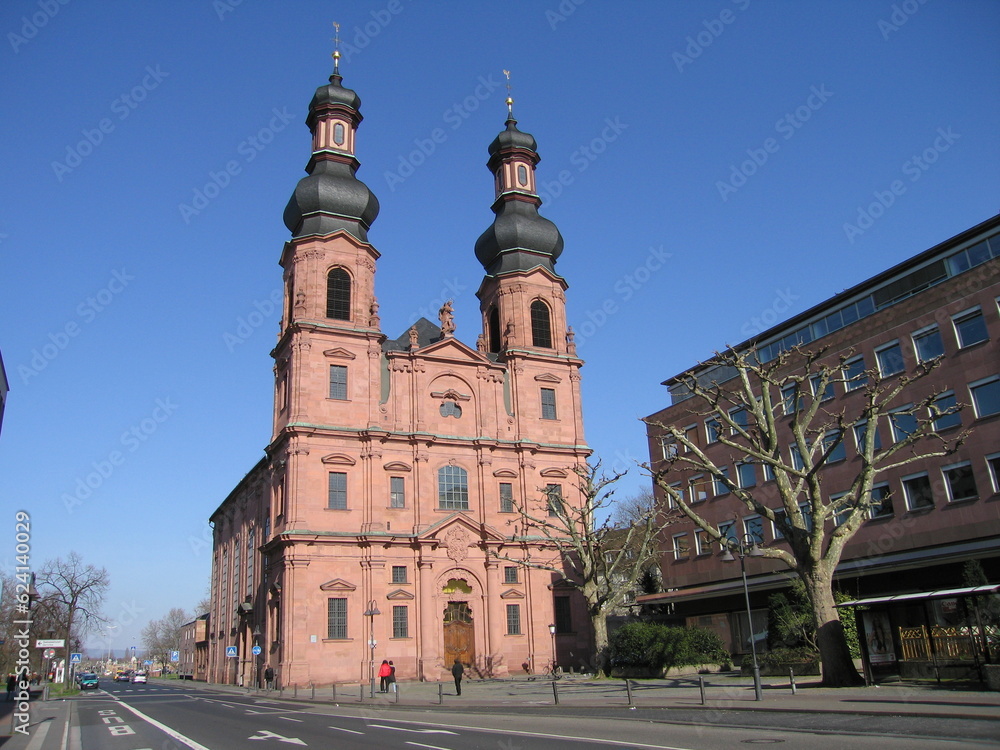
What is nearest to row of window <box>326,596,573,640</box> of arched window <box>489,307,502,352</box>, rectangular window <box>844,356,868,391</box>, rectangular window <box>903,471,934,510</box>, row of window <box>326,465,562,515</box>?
row of window <box>326,465,562,515</box>

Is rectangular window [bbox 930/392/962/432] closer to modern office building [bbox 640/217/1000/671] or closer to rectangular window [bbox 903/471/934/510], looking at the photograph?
modern office building [bbox 640/217/1000/671]

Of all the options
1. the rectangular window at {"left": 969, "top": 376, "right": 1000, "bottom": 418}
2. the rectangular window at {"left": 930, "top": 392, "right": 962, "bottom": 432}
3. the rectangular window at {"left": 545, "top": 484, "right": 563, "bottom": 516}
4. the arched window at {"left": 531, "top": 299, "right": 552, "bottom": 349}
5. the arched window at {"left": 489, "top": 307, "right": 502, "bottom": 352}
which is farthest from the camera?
the arched window at {"left": 489, "top": 307, "right": 502, "bottom": 352}

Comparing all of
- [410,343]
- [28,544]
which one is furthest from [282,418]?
[28,544]

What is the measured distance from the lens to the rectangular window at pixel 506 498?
4978 cm

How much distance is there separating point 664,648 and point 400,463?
19.5 m

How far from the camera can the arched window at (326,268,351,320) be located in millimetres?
48531

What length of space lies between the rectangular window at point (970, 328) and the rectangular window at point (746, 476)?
1327 cm

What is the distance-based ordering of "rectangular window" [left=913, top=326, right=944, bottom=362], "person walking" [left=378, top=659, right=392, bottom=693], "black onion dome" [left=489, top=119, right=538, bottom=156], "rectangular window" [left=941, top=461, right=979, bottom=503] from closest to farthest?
"rectangular window" [left=941, top=461, right=979, bottom=503]
"rectangular window" [left=913, top=326, right=944, bottom=362]
"person walking" [left=378, top=659, right=392, bottom=693]
"black onion dome" [left=489, top=119, right=538, bottom=156]

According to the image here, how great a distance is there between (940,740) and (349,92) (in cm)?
5229

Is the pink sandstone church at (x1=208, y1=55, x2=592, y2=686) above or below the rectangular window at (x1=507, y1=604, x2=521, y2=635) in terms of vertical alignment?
above

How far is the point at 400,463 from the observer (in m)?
47.4

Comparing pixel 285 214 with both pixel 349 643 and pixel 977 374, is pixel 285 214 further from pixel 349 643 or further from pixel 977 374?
pixel 977 374

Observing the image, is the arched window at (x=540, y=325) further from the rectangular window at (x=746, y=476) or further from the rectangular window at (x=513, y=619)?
the rectangular window at (x=513, y=619)

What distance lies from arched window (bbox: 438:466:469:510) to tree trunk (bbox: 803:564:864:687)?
28.0 m
